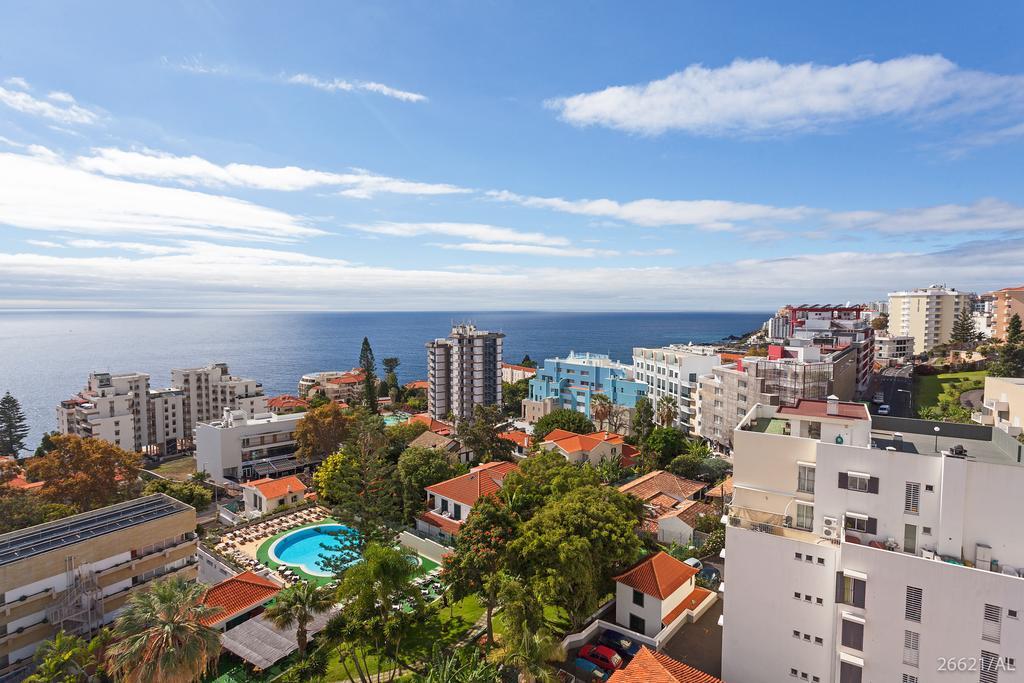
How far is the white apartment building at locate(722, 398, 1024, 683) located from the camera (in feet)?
48.7

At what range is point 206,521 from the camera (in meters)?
40.8

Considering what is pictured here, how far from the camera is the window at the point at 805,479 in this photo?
19.1 meters

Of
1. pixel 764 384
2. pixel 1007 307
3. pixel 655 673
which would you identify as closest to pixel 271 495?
pixel 655 673

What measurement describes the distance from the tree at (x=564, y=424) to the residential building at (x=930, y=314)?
9050 centimetres

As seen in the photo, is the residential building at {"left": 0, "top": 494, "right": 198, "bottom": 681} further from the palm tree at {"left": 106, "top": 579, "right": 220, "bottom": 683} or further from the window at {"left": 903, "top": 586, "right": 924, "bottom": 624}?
the window at {"left": 903, "top": 586, "right": 924, "bottom": 624}

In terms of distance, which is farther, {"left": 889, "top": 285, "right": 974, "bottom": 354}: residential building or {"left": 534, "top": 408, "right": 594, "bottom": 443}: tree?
{"left": 889, "top": 285, "right": 974, "bottom": 354}: residential building

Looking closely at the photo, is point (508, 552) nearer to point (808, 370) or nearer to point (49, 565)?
point (49, 565)

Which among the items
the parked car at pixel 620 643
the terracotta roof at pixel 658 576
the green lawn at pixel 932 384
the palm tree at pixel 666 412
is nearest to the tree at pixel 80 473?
the parked car at pixel 620 643

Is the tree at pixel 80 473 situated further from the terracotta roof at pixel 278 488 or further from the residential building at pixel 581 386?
the residential building at pixel 581 386

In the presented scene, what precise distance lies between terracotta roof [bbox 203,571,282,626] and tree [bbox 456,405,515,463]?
73.9 feet

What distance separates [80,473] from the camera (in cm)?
3512

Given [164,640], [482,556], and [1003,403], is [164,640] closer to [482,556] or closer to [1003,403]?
[482,556]

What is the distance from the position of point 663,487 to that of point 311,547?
24.0 metres

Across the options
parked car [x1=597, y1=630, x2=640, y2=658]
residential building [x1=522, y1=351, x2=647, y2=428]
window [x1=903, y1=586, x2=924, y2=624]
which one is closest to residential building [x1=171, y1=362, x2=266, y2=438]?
residential building [x1=522, y1=351, x2=647, y2=428]
